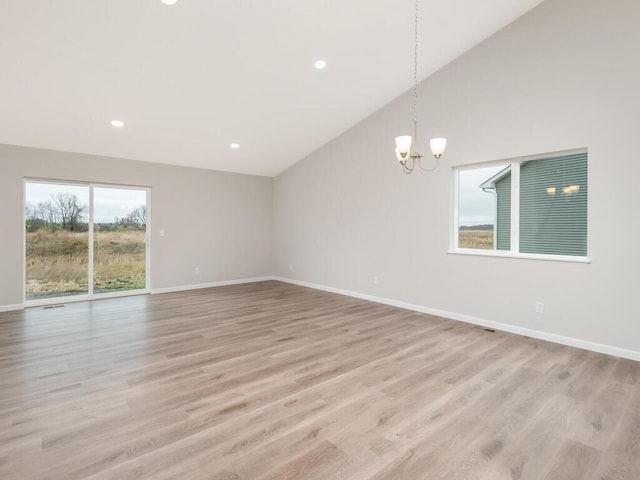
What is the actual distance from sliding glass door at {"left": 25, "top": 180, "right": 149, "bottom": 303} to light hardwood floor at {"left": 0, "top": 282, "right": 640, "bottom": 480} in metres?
1.62

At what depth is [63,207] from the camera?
5676mm

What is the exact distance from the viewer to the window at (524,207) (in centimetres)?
382

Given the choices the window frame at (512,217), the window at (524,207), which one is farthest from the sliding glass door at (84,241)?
the window at (524,207)

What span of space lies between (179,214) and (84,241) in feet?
5.46

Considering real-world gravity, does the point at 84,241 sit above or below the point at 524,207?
below

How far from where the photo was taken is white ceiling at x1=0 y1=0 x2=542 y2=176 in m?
3.24

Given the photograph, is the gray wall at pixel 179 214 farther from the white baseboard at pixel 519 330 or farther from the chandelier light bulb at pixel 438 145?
the chandelier light bulb at pixel 438 145

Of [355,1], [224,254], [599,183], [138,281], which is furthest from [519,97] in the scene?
[138,281]

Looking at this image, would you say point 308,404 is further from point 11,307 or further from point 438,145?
point 11,307

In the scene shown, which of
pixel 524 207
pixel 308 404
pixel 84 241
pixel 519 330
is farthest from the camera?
pixel 84 241

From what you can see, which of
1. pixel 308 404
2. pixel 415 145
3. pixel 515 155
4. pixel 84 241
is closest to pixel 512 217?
pixel 515 155

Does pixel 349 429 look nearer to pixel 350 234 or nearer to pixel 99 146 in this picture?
pixel 350 234

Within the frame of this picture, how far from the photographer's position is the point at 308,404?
96.0 inches

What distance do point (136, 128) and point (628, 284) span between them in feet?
21.3
